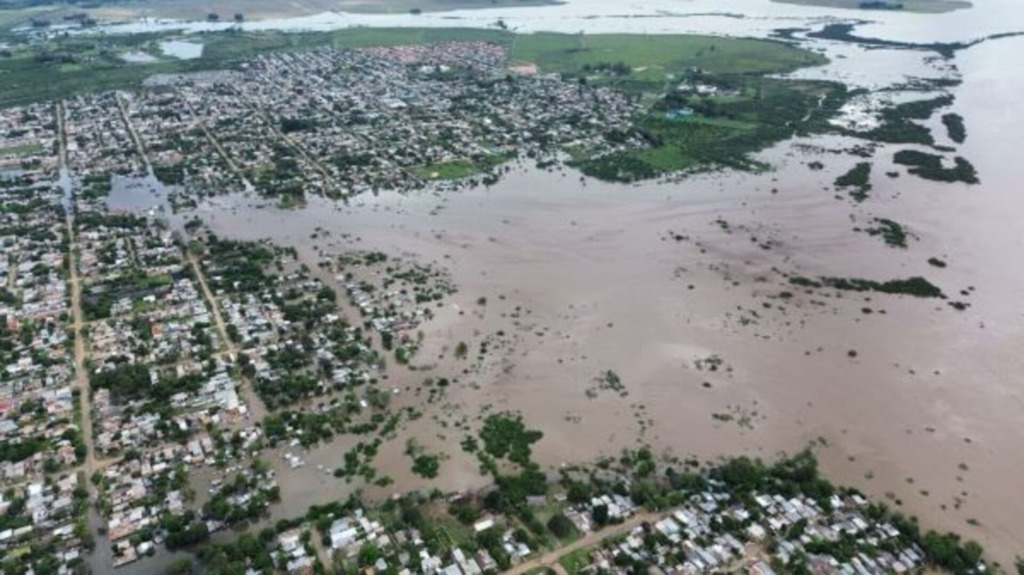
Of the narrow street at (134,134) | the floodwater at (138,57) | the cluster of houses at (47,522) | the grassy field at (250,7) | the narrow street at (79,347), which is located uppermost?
the grassy field at (250,7)

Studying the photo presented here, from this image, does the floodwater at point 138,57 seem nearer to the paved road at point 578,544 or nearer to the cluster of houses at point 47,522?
the cluster of houses at point 47,522

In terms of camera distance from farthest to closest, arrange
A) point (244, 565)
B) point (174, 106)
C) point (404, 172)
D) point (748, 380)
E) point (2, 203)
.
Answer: point (174, 106) → point (404, 172) → point (2, 203) → point (748, 380) → point (244, 565)

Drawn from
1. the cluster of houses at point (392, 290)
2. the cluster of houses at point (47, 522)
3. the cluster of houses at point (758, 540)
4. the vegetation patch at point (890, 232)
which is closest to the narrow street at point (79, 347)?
the cluster of houses at point (47, 522)

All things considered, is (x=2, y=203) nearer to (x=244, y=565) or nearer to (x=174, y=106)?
(x=174, y=106)

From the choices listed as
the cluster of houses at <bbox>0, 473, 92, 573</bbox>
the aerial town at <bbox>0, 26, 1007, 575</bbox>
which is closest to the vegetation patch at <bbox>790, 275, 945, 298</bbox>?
the aerial town at <bbox>0, 26, 1007, 575</bbox>

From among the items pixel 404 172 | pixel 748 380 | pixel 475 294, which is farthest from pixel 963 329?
pixel 404 172

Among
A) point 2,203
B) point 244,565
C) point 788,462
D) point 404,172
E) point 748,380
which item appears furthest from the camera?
point 404,172
